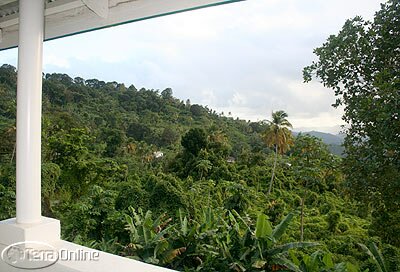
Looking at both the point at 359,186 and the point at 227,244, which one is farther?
the point at 359,186

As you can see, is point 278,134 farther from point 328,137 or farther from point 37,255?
point 37,255

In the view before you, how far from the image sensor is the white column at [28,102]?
39.8 inches

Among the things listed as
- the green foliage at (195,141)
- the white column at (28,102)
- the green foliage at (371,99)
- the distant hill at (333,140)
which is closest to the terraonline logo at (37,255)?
the white column at (28,102)

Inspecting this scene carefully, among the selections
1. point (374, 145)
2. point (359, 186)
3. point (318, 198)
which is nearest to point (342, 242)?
point (318, 198)

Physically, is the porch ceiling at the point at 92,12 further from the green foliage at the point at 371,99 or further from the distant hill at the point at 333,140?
the distant hill at the point at 333,140

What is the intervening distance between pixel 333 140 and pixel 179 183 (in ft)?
14.0

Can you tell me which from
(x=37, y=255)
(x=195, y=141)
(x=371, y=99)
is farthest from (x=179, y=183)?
(x=37, y=255)

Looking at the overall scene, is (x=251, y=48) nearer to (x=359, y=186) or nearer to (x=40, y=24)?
(x=359, y=186)

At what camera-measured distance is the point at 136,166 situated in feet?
40.0

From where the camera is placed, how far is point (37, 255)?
37.9 inches

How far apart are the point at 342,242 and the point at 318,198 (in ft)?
5.76

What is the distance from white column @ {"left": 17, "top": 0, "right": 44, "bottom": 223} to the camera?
1.01 m

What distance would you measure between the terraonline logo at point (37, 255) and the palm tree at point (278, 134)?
10.8 m

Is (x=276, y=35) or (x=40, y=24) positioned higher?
(x=276, y=35)
